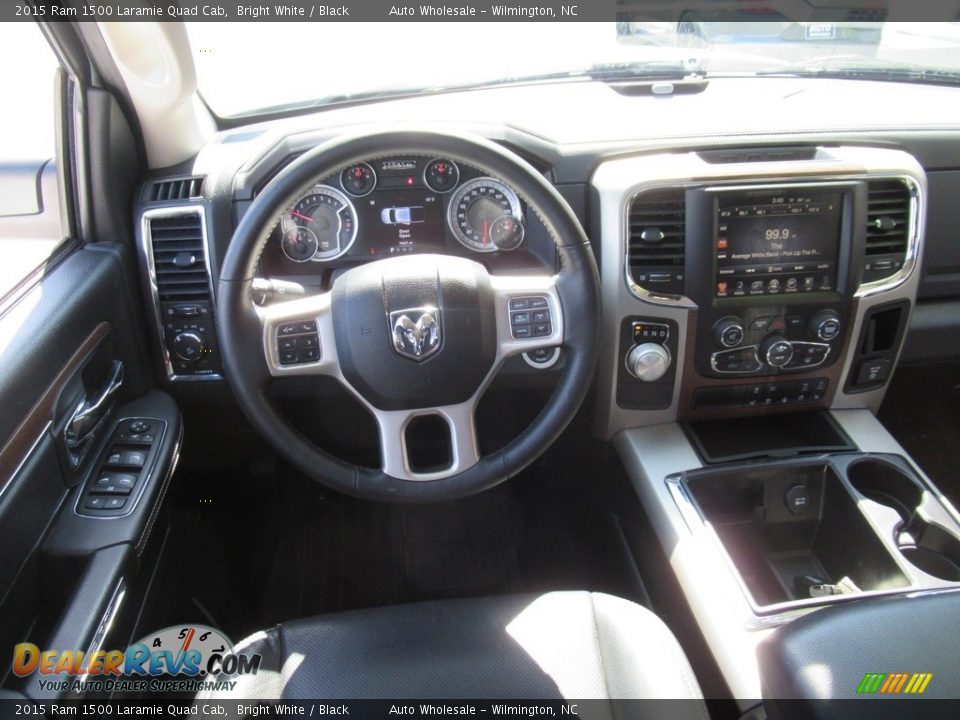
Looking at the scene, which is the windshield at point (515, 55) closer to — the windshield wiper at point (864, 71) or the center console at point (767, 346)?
the windshield wiper at point (864, 71)

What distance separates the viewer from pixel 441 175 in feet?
6.06

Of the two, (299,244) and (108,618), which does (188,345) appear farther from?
(108,618)

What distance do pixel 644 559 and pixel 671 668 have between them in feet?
2.12

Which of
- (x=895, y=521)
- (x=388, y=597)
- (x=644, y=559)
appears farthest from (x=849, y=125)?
(x=388, y=597)

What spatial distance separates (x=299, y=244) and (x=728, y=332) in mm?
1068

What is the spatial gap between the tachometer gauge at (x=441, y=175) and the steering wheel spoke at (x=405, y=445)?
611mm

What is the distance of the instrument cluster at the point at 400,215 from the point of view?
6.01 ft

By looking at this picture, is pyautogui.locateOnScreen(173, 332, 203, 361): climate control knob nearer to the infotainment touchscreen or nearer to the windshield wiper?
the infotainment touchscreen

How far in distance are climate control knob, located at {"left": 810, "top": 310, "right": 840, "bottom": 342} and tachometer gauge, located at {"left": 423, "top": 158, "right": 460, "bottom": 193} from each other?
94cm

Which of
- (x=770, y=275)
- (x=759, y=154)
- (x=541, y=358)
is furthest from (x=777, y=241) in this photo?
(x=541, y=358)

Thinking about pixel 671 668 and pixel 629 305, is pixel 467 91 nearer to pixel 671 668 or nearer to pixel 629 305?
pixel 629 305

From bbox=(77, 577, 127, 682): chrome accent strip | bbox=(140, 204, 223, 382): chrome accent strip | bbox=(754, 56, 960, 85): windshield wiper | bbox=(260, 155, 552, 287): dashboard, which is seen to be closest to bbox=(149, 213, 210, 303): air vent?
bbox=(140, 204, 223, 382): chrome accent strip

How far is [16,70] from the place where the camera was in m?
1.72

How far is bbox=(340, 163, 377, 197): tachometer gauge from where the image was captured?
1.81m
